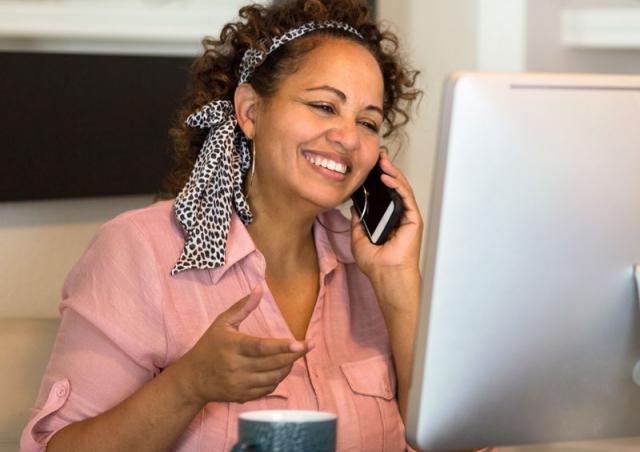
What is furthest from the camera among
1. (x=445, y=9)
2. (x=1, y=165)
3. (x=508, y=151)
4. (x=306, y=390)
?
(x=445, y=9)

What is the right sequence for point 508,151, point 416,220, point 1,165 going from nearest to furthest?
point 508,151 → point 416,220 → point 1,165

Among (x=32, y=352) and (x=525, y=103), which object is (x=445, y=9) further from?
(x=525, y=103)

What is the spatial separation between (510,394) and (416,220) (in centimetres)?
91

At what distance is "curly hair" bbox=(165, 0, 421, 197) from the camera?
80.7 inches

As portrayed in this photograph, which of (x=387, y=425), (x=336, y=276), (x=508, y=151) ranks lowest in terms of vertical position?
(x=387, y=425)

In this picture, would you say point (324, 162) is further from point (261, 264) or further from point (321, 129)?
point (261, 264)

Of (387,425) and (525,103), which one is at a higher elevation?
(525,103)

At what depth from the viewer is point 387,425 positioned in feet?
6.37

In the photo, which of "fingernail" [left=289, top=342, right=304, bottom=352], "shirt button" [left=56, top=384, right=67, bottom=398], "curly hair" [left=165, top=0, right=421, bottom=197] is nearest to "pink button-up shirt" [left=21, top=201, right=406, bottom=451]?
"shirt button" [left=56, top=384, right=67, bottom=398]

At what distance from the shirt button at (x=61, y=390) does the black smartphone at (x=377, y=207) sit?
1.94 ft

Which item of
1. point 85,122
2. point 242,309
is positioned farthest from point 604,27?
point 242,309

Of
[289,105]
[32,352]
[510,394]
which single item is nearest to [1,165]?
[32,352]

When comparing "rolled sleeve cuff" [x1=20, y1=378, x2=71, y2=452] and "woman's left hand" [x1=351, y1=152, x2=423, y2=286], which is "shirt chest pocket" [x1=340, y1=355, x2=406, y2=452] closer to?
"woman's left hand" [x1=351, y1=152, x2=423, y2=286]

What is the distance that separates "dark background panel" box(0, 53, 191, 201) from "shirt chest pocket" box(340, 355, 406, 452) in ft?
2.29
